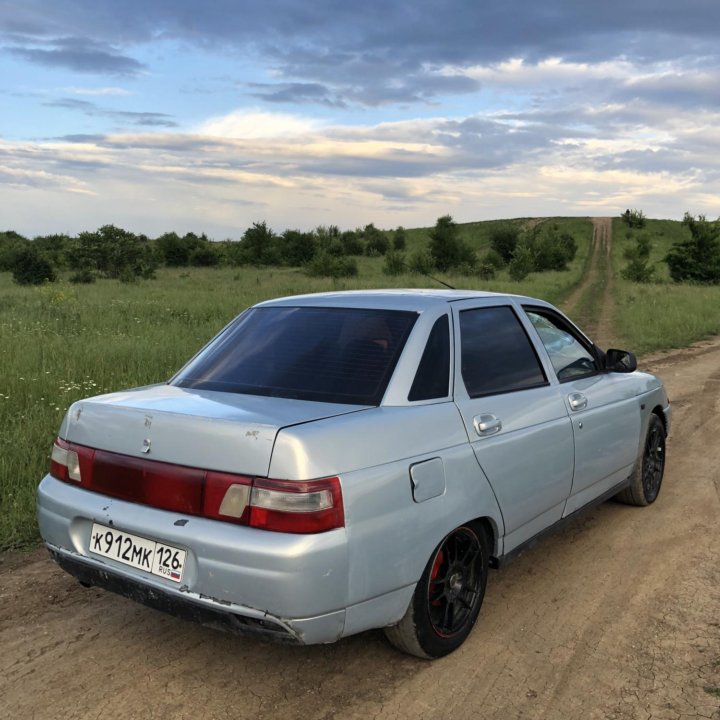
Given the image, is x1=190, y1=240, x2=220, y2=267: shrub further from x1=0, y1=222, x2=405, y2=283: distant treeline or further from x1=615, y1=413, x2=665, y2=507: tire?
x1=615, y1=413, x2=665, y2=507: tire

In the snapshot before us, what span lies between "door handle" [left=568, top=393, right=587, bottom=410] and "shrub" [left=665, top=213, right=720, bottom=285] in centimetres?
4128

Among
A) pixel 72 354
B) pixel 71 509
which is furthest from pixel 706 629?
pixel 72 354

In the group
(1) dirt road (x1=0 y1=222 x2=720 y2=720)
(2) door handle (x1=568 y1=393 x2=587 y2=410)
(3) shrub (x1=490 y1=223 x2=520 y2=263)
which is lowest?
(1) dirt road (x1=0 y1=222 x2=720 y2=720)

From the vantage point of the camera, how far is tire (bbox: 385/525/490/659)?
111 inches

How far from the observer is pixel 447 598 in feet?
9.96

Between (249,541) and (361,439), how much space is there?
0.54 metres

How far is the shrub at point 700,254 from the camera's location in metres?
40.7

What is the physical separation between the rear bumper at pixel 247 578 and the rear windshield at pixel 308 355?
696mm

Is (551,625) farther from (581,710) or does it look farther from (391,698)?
(391,698)

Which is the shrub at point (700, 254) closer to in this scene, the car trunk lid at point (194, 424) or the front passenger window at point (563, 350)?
the front passenger window at point (563, 350)

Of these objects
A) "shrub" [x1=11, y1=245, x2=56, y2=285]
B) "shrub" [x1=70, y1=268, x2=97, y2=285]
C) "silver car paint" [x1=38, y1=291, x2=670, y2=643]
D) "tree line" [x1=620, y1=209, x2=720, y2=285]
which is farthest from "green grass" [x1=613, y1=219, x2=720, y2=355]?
"shrub" [x1=11, y1=245, x2=56, y2=285]

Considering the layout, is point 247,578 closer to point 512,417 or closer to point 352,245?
point 512,417

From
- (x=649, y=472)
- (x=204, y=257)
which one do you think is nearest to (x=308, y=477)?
(x=649, y=472)

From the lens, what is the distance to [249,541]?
7.85ft
